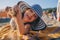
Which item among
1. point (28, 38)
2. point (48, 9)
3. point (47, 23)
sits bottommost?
point (28, 38)

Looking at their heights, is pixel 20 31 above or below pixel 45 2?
below

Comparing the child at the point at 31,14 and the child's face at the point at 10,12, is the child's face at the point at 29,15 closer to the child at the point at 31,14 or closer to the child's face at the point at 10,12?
the child at the point at 31,14

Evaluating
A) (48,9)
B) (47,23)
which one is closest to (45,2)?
(48,9)

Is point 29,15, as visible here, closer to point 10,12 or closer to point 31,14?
point 31,14

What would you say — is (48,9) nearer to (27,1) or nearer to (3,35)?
(27,1)

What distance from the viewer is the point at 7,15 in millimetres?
1789

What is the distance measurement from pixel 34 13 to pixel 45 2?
16 cm

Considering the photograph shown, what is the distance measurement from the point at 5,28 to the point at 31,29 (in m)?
0.24

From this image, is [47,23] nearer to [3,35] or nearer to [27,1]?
[27,1]

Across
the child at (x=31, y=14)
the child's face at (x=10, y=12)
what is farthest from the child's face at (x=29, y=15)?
the child's face at (x=10, y=12)

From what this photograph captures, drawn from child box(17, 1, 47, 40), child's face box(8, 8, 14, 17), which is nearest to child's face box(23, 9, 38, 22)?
child box(17, 1, 47, 40)

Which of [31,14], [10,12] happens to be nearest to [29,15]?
[31,14]

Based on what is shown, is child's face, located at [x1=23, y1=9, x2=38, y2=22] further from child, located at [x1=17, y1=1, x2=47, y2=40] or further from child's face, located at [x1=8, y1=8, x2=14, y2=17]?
child's face, located at [x1=8, y1=8, x2=14, y2=17]

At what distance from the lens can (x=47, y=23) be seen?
187cm
